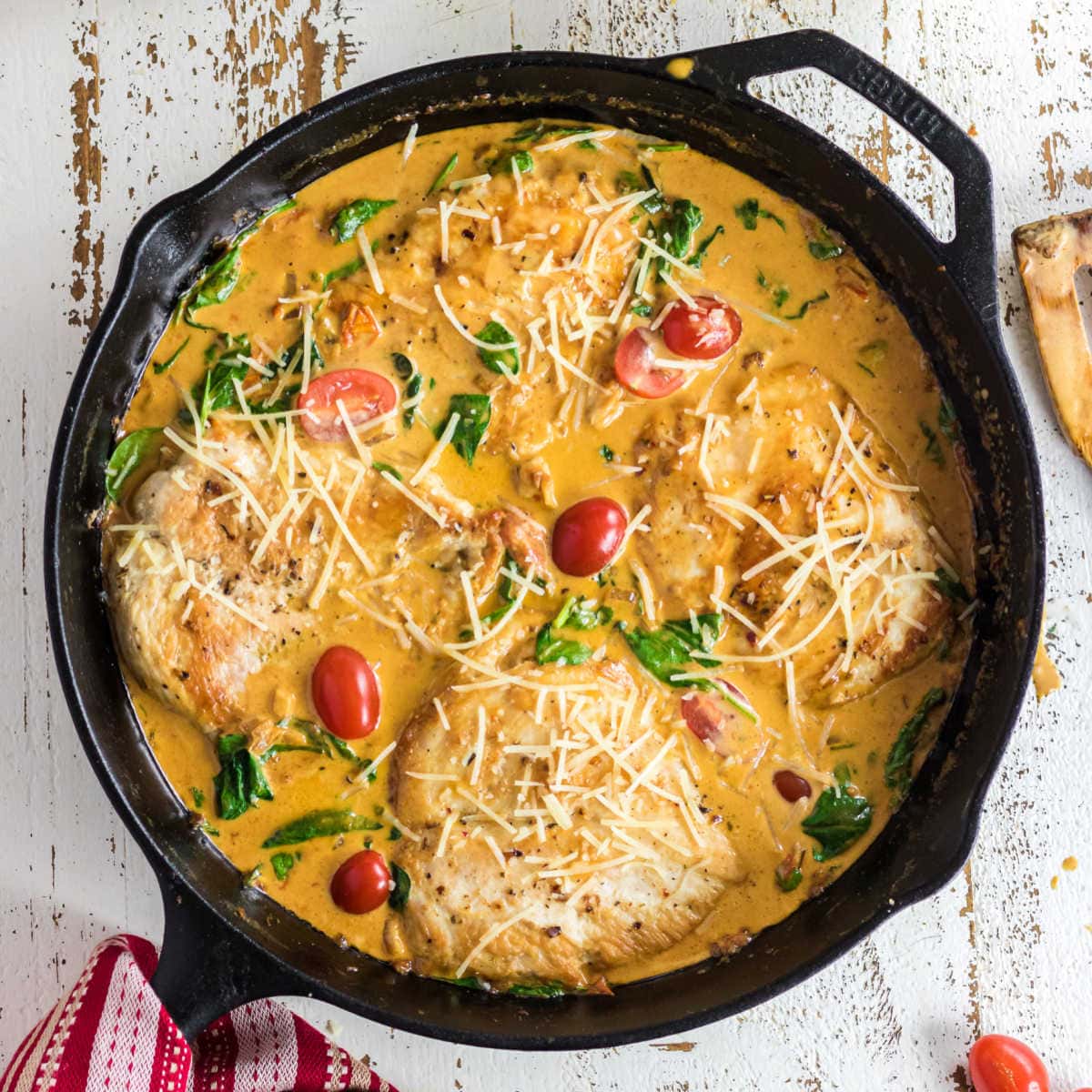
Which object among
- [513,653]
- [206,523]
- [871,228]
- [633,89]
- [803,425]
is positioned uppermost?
[633,89]

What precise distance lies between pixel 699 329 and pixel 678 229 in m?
0.35

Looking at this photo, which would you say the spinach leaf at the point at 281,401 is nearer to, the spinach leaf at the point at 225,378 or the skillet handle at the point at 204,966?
the spinach leaf at the point at 225,378

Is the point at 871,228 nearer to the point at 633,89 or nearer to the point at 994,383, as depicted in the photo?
the point at 994,383

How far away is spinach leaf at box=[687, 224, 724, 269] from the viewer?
3393 millimetres

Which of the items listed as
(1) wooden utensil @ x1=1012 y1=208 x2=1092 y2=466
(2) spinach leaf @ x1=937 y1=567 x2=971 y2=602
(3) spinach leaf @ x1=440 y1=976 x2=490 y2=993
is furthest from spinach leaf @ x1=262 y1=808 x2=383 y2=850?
(1) wooden utensil @ x1=1012 y1=208 x2=1092 y2=466

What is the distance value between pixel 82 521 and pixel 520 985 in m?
1.91

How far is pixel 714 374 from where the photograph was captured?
3.37m

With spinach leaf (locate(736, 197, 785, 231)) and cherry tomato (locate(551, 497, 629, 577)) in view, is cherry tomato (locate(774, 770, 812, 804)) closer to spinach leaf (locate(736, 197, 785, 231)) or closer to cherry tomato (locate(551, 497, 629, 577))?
cherry tomato (locate(551, 497, 629, 577))

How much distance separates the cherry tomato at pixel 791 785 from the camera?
11.0ft

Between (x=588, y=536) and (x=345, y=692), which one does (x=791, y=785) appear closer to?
(x=588, y=536)

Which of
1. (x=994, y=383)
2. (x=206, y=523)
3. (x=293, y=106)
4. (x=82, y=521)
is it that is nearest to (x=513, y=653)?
(x=206, y=523)

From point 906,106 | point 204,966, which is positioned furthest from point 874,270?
point 204,966

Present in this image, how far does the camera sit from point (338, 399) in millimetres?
A: 3285

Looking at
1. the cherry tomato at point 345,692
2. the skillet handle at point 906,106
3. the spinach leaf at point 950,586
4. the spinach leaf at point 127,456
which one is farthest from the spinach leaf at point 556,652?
the skillet handle at point 906,106
